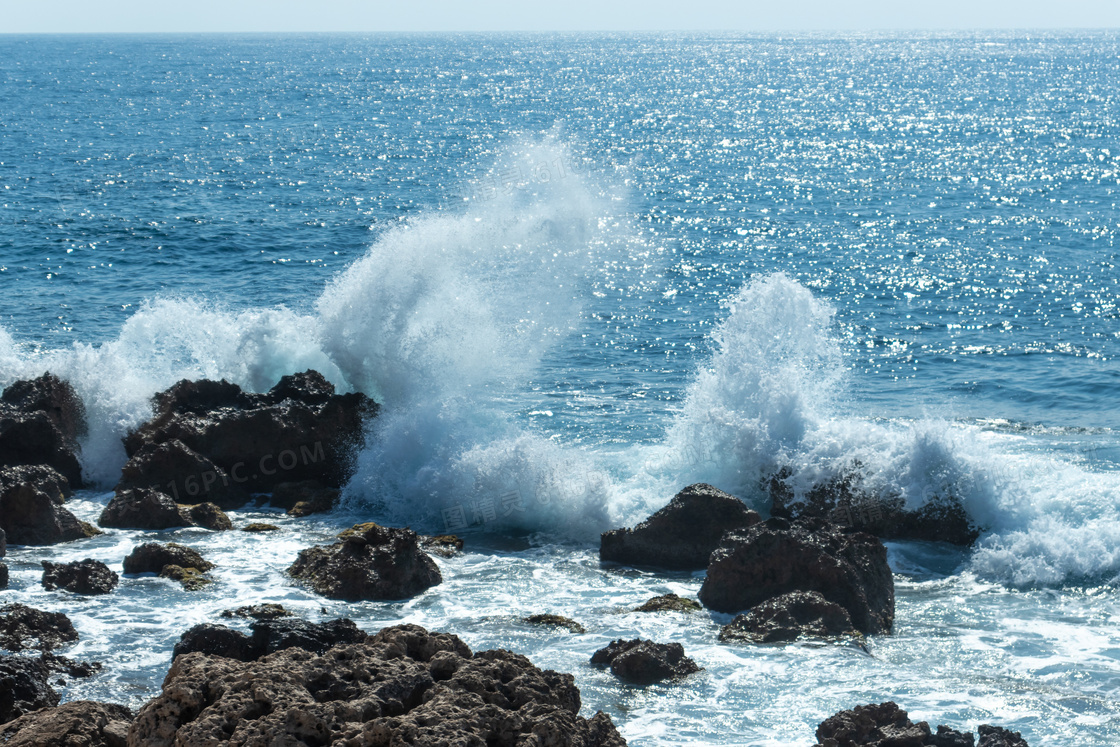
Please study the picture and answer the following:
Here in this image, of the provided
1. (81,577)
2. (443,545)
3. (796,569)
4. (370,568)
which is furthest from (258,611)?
(796,569)

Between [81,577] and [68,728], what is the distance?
458cm

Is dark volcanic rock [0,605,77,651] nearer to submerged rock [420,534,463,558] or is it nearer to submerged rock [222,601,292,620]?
submerged rock [222,601,292,620]

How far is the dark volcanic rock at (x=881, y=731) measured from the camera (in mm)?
7457

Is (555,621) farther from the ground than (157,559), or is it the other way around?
(157,559)

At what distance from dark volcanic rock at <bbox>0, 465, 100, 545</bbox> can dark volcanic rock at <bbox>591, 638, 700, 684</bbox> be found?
651cm

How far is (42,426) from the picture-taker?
14555 millimetres

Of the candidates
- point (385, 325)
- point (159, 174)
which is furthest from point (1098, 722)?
point (159, 174)

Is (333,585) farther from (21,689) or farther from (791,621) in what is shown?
(791,621)

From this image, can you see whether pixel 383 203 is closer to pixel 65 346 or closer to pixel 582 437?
pixel 65 346

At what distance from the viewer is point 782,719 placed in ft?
27.9

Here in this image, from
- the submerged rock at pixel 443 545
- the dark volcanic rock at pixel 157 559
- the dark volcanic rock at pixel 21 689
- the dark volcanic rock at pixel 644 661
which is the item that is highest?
the dark volcanic rock at pixel 21 689

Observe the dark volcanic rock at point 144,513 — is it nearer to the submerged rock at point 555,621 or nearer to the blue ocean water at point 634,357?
the blue ocean water at point 634,357

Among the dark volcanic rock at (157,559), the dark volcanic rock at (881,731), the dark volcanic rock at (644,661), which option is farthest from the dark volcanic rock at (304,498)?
the dark volcanic rock at (881,731)
